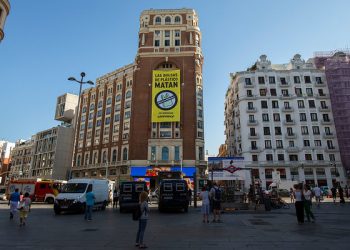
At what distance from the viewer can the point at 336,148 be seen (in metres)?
59.1

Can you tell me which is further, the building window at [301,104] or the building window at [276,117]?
the building window at [301,104]

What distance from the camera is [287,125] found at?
62.0 meters

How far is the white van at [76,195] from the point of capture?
61.2ft

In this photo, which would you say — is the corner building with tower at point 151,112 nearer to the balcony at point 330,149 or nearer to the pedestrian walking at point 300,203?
the balcony at point 330,149

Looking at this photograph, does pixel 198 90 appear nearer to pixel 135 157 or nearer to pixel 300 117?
pixel 135 157

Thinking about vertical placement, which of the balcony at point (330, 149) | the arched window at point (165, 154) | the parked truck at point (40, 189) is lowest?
the parked truck at point (40, 189)

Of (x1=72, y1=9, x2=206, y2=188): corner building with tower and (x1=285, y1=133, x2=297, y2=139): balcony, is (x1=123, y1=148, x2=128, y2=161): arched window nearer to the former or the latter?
(x1=72, y1=9, x2=206, y2=188): corner building with tower

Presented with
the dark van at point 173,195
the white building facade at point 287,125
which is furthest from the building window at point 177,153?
the dark van at point 173,195

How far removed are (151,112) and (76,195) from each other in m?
41.5

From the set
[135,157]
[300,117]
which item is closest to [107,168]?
[135,157]

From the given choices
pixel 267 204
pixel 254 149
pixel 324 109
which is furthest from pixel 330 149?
pixel 267 204

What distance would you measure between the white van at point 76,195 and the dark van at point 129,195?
2422mm

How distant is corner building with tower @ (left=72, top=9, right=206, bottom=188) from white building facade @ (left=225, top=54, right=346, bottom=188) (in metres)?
12.0

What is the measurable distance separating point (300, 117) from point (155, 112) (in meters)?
34.5
